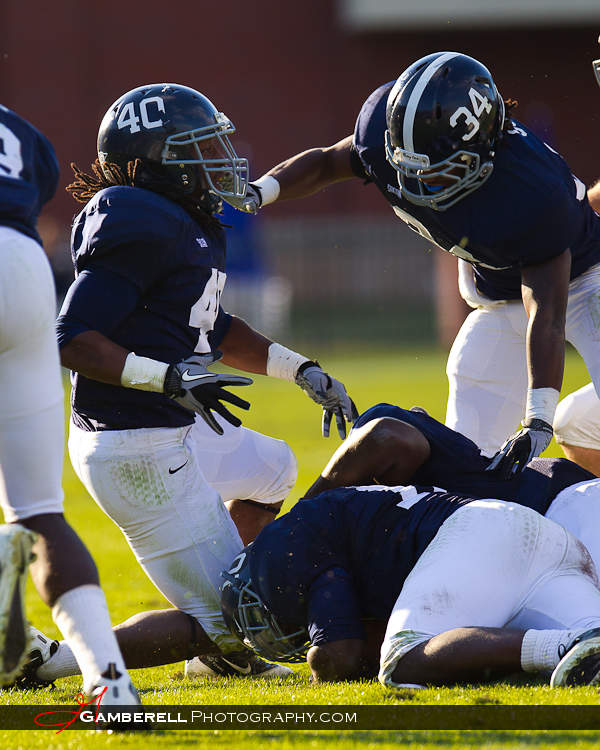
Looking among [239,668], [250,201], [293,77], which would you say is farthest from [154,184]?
[293,77]

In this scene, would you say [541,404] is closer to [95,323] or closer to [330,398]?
[330,398]

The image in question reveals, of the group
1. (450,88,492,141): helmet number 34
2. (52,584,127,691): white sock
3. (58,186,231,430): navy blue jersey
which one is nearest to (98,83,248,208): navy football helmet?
(58,186,231,430): navy blue jersey

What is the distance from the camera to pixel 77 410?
3.59 metres

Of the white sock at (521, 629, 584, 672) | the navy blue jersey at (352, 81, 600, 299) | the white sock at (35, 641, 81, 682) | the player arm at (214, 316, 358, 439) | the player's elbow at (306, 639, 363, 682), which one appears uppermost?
the navy blue jersey at (352, 81, 600, 299)

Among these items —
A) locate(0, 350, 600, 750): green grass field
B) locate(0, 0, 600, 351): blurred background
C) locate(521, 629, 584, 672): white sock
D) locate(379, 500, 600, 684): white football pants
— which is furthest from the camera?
locate(0, 0, 600, 351): blurred background

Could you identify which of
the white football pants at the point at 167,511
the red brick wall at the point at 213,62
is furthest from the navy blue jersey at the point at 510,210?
the red brick wall at the point at 213,62

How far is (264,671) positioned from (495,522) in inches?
37.9

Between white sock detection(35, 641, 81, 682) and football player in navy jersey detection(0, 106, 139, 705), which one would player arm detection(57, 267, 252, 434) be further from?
white sock detection(35, 641, 81, 682)

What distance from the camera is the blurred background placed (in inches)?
821

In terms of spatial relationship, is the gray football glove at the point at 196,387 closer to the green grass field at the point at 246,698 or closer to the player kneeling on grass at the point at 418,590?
the player kneeling on grass at the point at 418,590

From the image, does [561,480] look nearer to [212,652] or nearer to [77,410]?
[212,652]

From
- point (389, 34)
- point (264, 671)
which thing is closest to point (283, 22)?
point (389, 34)

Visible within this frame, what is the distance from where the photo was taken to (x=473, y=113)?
157 inches

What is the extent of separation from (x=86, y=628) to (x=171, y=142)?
5.70 ft
